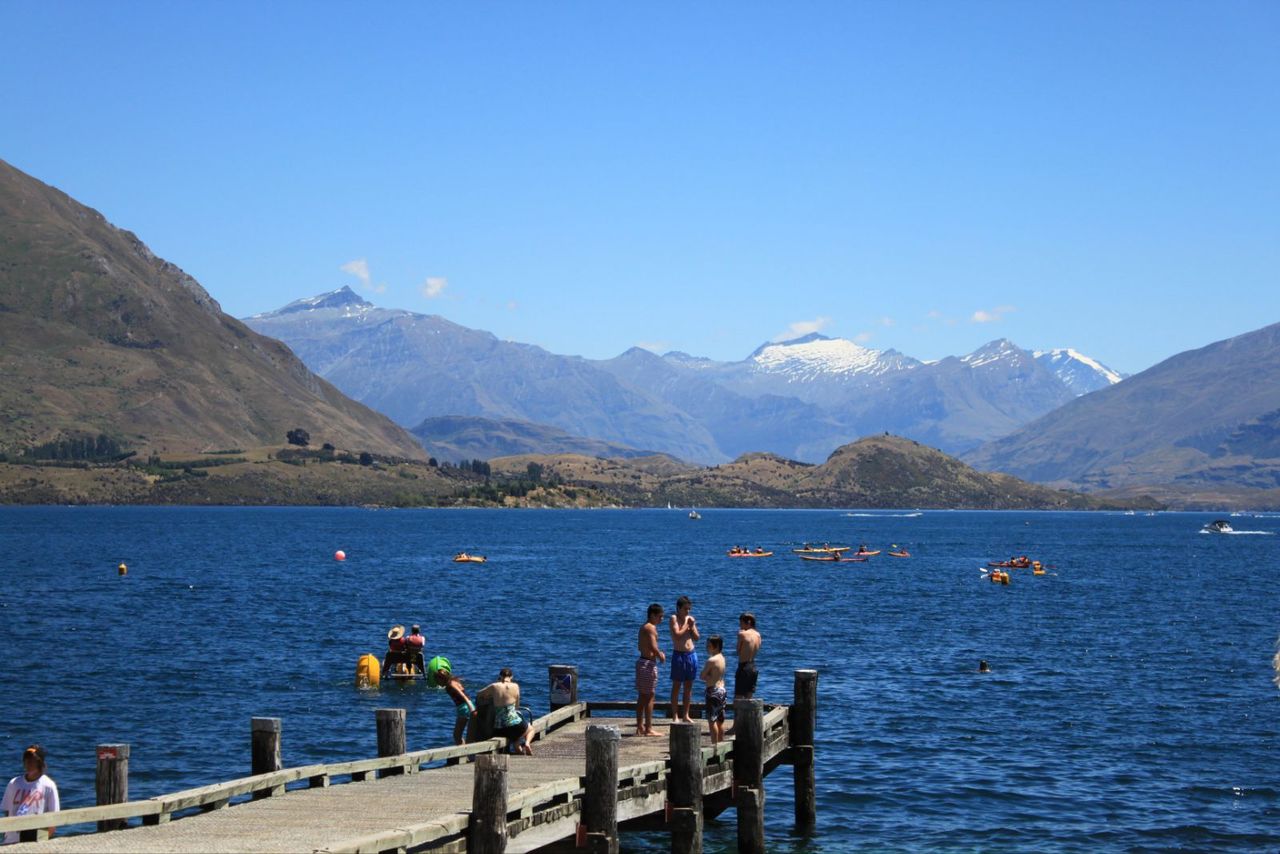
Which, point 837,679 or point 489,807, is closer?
point 489,807

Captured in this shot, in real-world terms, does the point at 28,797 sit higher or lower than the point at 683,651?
lower

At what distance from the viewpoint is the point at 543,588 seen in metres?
125

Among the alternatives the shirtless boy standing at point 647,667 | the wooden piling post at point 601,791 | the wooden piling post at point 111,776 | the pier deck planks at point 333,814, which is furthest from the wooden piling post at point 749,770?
the wooden piling post at point 111,776

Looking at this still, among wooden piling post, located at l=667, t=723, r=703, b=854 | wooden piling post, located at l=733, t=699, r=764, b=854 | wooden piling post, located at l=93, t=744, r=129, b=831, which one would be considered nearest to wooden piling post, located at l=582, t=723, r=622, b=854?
wooden piling post, located at l=667, t=723, r=703, b=854

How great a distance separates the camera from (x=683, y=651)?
34.9 m

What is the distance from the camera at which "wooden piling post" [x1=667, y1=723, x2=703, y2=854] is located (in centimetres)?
2944

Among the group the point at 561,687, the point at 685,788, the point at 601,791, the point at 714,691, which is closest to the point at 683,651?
the point at 714,691

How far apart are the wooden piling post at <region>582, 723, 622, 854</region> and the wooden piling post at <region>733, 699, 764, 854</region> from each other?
568cm


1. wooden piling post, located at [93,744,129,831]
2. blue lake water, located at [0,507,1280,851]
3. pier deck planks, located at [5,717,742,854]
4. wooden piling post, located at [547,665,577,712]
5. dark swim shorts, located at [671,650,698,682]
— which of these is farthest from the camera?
blue lake water, located at [0,507,1280,851]

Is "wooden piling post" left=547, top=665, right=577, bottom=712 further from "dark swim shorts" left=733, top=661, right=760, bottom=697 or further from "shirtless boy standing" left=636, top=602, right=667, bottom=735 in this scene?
"dark swim shorts" left=733, top=661, right=760, bottom=697

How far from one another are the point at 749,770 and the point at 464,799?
764 centimetres

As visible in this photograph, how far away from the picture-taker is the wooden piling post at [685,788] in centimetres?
2944

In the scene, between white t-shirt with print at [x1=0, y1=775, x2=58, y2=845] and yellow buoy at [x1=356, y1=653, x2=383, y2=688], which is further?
yellow buoy at [x1=356, y1=653, x2=383, y2=688]

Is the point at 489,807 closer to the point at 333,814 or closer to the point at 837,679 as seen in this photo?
the point at 333,814
